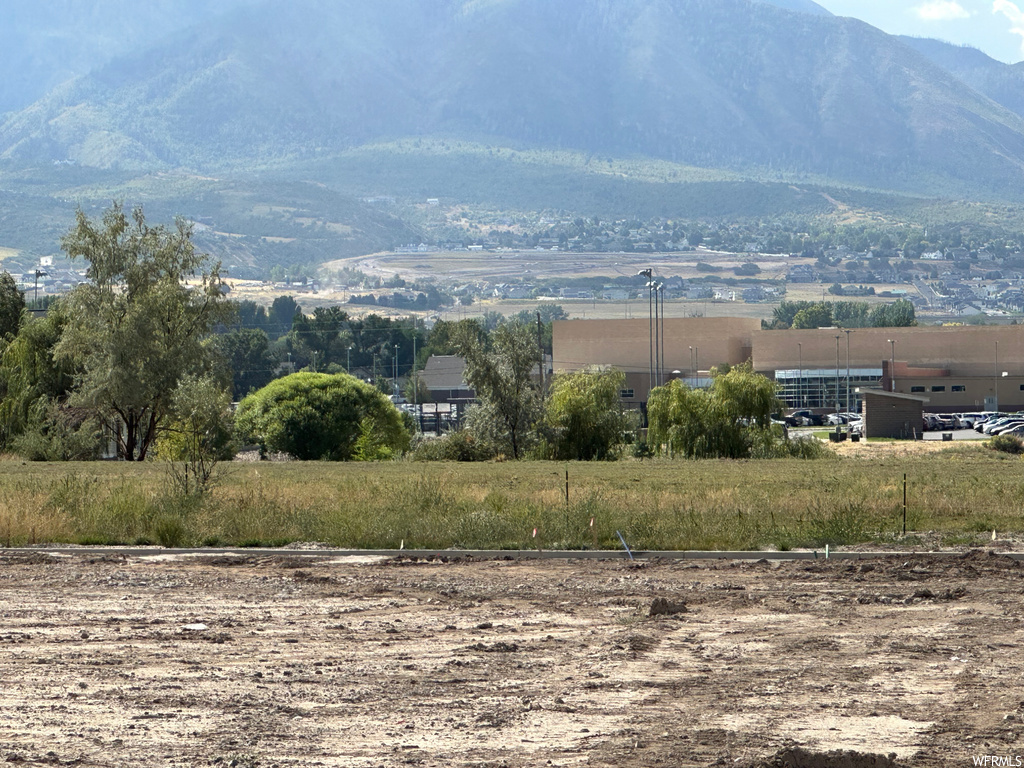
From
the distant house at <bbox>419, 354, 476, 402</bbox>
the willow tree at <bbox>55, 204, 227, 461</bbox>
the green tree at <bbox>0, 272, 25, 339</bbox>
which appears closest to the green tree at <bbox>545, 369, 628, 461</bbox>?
the willow tree at <bbox>55, 204, 227, 461</bbox>

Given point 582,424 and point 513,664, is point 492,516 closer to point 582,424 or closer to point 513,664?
point 513,664

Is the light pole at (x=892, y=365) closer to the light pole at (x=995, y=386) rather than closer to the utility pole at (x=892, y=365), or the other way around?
the utility pole at (x=892, y=365)

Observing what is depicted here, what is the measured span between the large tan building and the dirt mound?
114 metres

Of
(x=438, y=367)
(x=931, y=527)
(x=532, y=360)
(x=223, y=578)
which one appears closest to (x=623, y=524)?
(x=931, y=527)

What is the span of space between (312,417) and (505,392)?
11721mm

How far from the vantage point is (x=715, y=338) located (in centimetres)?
14400

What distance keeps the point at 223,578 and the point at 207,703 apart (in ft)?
23.6

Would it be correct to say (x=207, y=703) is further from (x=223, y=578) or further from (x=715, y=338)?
(x=715, y=338)

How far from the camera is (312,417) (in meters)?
67.6

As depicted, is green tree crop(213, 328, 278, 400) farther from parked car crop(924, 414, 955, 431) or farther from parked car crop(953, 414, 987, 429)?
parked car crop(953, 414, 987, 429)

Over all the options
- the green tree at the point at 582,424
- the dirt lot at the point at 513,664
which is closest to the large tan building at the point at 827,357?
the green tree at the point at 582,424

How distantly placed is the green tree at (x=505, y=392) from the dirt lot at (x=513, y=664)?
139 ft

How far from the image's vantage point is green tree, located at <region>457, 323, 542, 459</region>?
61.3m

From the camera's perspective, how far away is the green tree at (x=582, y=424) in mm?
62156
